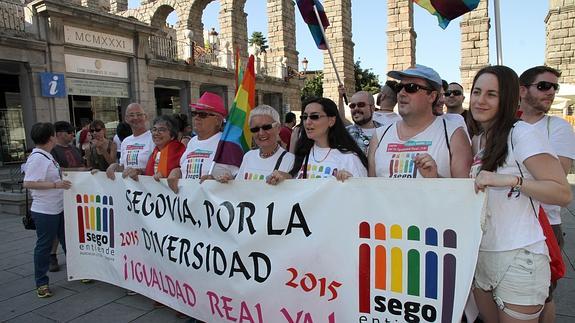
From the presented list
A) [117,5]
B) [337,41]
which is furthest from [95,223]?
[117,5]

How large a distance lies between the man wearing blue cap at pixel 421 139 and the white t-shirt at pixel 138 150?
2.59 metres

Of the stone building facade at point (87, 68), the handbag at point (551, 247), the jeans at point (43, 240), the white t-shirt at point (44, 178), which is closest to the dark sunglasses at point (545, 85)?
the handbag at point (551, 247)

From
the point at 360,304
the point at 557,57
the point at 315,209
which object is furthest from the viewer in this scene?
the point at 557,57

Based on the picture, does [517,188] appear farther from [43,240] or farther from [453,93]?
[43,240]

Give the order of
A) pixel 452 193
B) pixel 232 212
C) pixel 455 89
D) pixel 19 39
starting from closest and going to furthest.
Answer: pixel 452 193 → pixel 232 212 → pixel 455 89 → pixel 19 39

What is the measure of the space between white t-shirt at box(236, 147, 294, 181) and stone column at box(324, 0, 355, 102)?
1984 centimetres

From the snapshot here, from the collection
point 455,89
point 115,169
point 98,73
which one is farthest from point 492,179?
point 98,73

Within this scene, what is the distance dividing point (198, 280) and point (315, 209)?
1.17 meters

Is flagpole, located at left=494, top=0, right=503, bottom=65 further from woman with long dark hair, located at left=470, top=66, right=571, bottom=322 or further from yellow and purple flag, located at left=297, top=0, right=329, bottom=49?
yellow and purple flag, located at left=297, top=0, right=329, bottom=49

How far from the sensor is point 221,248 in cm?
275

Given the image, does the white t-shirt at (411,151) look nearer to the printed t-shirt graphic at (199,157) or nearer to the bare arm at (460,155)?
the bare arm at (460,155)

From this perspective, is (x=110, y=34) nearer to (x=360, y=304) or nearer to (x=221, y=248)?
(x=221, y=248)

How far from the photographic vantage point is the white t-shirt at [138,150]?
3.92 metres

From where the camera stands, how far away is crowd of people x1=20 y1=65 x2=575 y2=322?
1.71 metres
